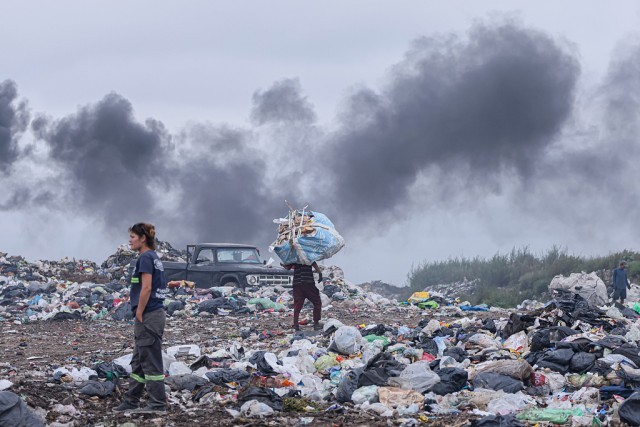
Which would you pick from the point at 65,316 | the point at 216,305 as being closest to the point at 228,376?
the point at 216,305

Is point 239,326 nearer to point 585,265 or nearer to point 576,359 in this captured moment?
point 576,359

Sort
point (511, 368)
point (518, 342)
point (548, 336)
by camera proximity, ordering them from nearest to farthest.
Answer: point (511, 368) → point (548, 336) → point (518, 342)

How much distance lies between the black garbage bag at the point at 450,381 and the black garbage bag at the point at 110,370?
124 inches

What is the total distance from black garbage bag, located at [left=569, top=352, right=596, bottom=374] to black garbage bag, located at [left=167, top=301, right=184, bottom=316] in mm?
9455

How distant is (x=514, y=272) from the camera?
2688 cm

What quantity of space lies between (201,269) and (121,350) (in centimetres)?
842

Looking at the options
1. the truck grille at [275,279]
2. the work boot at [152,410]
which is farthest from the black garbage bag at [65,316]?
the work boot at [152,410]

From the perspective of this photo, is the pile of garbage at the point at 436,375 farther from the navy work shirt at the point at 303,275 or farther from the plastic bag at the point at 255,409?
the navy work shirt at the point at 303,275

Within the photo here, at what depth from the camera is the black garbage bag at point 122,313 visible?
15.8 meters

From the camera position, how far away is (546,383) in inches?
312

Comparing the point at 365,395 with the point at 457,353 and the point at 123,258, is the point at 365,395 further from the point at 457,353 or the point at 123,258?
the point at 123,258

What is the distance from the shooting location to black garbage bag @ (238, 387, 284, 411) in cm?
711

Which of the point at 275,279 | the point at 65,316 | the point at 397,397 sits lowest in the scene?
the point at 397,397

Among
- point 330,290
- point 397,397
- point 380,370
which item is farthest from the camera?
point 330,290
